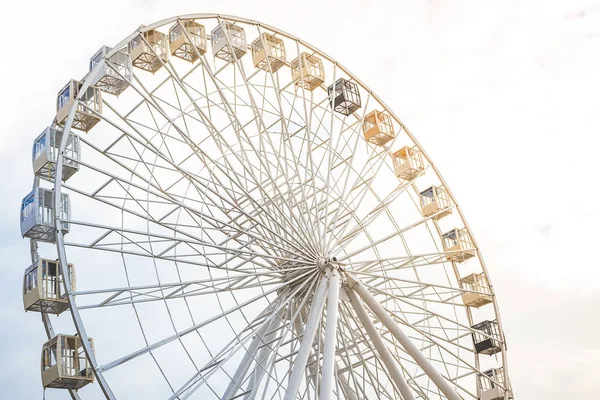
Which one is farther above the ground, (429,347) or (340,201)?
(340,201)

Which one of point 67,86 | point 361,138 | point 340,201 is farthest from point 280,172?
point 67,86

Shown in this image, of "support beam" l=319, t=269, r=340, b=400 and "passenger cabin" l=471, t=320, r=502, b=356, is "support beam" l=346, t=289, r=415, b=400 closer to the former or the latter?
"support beam" l=319, t=269, r=340, b=400

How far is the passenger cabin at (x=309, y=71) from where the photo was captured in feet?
78.0

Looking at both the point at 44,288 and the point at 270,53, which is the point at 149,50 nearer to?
the point at 270,53

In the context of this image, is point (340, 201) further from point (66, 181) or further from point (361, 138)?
point (66, 181)

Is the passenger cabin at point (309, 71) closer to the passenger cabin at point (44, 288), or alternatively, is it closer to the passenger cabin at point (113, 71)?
the passenger cabin at point (113, 71)

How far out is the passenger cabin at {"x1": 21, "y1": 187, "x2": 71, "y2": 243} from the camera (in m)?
19.7

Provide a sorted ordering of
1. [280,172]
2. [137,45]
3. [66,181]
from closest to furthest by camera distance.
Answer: [66,181] < [137,45] < [280,172]

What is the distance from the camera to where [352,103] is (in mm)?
24188

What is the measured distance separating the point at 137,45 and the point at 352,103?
5979 mm

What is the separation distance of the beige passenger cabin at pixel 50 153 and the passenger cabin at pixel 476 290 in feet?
36.7

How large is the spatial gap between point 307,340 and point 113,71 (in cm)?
712

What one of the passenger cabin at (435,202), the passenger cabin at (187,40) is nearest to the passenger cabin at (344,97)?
the passenger cabin at (435,202)

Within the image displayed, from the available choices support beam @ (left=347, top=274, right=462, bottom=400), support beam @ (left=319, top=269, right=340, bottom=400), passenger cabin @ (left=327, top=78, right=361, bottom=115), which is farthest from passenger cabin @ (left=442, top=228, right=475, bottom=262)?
support beam @ (left=319, top=269, right=340, bottom=400)
